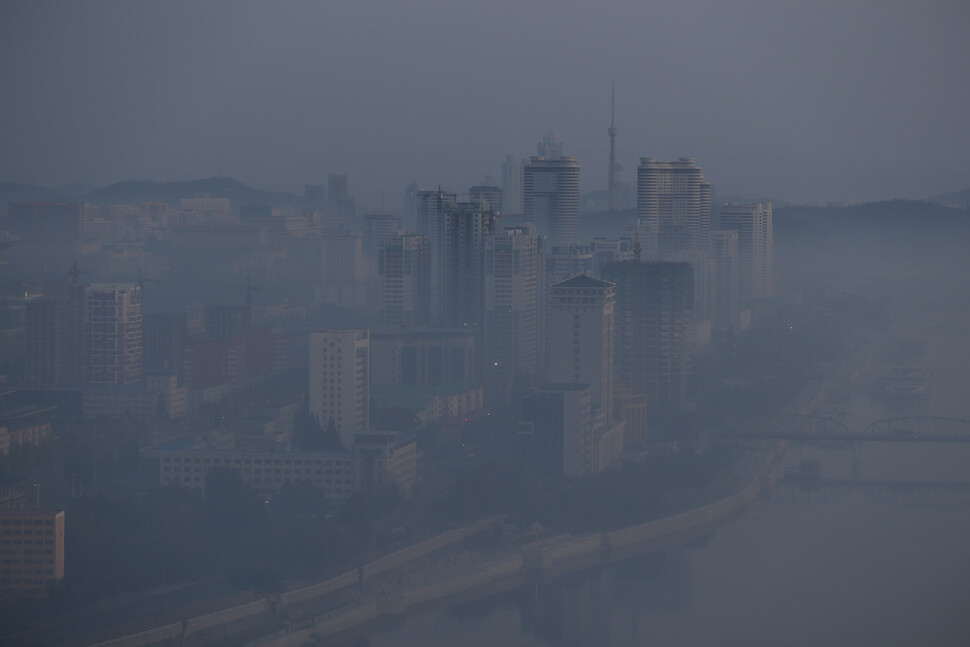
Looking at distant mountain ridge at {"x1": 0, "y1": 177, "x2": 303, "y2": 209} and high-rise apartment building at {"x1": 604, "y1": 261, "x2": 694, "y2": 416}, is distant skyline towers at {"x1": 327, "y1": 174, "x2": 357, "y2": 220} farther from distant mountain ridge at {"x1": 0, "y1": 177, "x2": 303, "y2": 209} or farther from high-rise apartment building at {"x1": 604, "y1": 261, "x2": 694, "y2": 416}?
high-rise apartment building at {"x1": 604, "y1": 261, "x2": 694, "y2": 416}

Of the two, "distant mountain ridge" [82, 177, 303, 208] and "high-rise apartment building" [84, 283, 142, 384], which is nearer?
"high-rise apartment building" [84, 283, 142, 384]

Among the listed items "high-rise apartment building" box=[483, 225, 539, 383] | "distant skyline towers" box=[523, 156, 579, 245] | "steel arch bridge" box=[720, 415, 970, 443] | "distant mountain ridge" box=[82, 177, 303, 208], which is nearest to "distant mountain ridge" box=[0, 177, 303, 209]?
"distant mountain ridge" box=[82, 177, 303, 208]

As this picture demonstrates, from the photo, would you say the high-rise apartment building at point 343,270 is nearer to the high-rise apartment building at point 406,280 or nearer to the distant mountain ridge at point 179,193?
the distant mountain ridge at point 179,193

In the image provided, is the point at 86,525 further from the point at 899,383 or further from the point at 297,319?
the point at 297,319

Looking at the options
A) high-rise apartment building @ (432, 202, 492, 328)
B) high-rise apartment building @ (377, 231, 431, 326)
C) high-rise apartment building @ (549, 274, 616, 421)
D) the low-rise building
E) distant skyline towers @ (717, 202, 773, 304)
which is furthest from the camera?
distant skyline towers @ (717, 202, 773, 304)

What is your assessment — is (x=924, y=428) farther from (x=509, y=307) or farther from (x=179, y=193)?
(x=179, y=193)

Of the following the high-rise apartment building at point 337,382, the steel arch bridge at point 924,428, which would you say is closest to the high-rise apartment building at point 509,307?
the steel arch bridge at point 924,428
